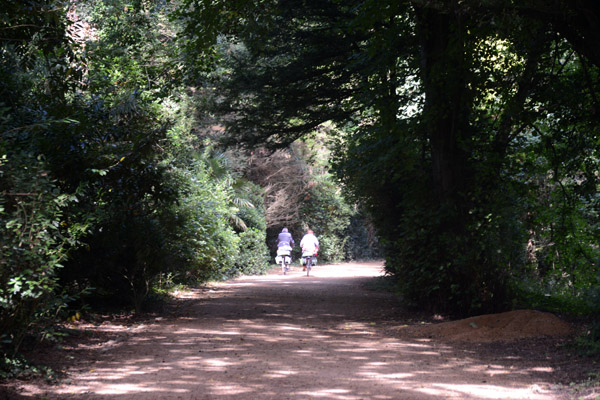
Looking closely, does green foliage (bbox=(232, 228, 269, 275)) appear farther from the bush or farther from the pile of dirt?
the bush

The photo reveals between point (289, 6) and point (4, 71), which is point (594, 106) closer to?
point (289, 6)

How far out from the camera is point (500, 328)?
9.30 m

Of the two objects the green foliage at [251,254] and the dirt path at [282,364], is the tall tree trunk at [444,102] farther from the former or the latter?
the green foliage at [251,254]

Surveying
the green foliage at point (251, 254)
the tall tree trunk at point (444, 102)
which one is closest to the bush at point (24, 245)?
the tall tree trunk at point (444, 102)

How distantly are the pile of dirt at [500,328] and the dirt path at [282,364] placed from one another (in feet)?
1.73

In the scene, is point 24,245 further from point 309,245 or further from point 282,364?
point 309,245

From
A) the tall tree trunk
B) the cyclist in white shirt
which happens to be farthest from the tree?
the cyclist in white shirt

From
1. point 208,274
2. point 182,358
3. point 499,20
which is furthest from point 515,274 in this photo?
point 208,274

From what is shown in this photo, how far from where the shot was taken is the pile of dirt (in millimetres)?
8961

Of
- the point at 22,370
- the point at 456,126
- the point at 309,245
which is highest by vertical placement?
the point at 456,126

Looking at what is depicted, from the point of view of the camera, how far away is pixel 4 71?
9508mm

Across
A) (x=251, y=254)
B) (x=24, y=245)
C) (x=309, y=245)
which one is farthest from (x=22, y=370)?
(x=309, y=245)

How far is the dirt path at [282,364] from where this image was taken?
19.0ft

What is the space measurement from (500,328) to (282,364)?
3.95m
